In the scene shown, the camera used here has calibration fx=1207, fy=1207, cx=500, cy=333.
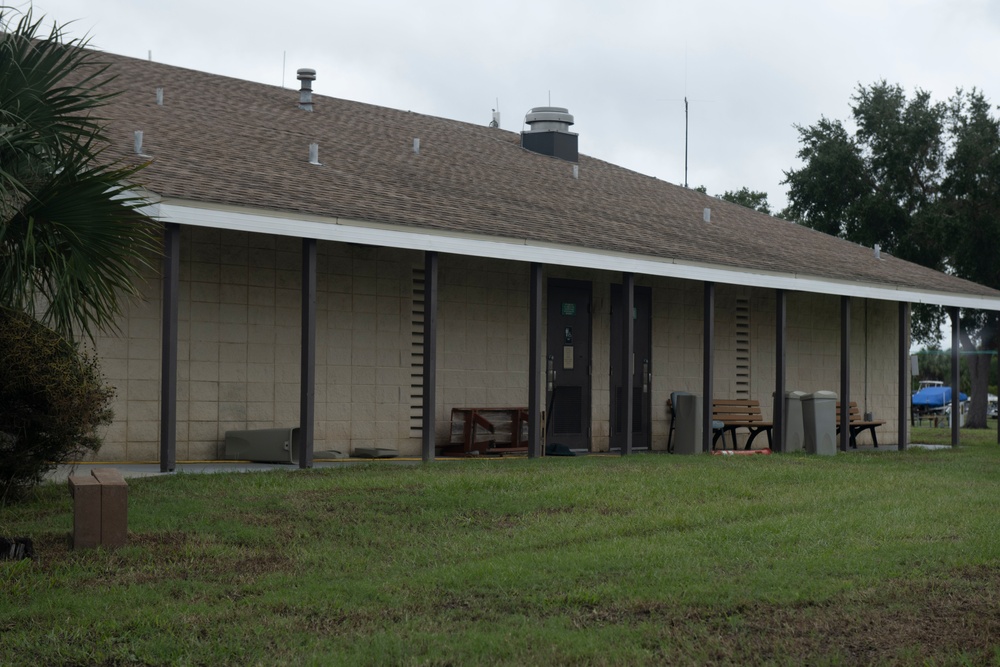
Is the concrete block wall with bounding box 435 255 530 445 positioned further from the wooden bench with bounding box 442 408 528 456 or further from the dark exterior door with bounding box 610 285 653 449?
the dark exterior door with bounding box 610 285 653 449

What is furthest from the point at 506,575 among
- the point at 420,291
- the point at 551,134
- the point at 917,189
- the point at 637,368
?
the point at 917,189

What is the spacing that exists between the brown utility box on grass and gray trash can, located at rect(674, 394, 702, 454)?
10648 mm

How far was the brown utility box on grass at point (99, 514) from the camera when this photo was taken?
823 cm

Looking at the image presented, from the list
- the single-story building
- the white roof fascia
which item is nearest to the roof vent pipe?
the single-story building

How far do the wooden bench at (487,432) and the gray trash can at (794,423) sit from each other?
A: 14.2 ft

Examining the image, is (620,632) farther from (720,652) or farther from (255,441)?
(255,441)

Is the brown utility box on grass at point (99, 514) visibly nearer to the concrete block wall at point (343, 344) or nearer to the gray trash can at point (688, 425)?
the concrete block wall at point (343, 344)

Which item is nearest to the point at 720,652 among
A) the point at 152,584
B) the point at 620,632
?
the point at 620,632

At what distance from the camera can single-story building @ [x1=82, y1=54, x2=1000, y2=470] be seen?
13711 millimetres

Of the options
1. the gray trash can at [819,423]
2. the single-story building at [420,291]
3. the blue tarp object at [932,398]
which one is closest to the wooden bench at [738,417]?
the single-story building at [420,291]

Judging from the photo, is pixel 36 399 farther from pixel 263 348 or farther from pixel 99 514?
pixel 263 348

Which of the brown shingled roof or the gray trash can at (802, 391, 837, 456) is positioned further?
the gray trash can at (802, 391, 837, 456)

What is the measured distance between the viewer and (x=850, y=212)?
38.0 meters

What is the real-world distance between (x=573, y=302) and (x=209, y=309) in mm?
5934
